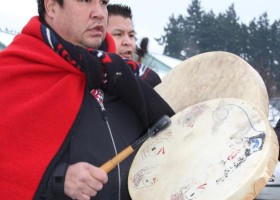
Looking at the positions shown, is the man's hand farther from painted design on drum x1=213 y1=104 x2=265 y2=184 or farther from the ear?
the ear

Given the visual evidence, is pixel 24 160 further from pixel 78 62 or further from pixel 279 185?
pixel 279 185

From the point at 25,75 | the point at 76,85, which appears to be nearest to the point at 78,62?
the point at 76,85

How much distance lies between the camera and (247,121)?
1.33 meters

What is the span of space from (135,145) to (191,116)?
23 cm

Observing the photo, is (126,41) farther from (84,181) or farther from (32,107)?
(84,181)

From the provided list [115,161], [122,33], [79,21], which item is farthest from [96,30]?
[122,33]

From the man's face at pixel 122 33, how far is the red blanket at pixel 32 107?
4.25 ft

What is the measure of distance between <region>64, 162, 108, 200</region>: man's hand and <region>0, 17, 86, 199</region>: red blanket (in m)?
0.10

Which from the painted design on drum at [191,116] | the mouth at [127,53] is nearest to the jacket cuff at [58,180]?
the painted design on drum at [191,116]

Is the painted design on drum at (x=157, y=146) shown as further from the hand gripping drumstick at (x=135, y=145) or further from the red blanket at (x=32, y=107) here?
the red blanket at (x=32, y=107)

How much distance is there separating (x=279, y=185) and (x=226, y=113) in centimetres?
409

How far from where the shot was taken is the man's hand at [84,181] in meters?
1.31

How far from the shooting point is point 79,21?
1678 mm

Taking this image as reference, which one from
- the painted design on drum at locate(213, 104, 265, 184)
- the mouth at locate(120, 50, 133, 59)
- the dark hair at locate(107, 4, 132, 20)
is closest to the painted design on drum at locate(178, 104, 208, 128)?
the painted design on drum at locate(213, 104, 265, 184)
